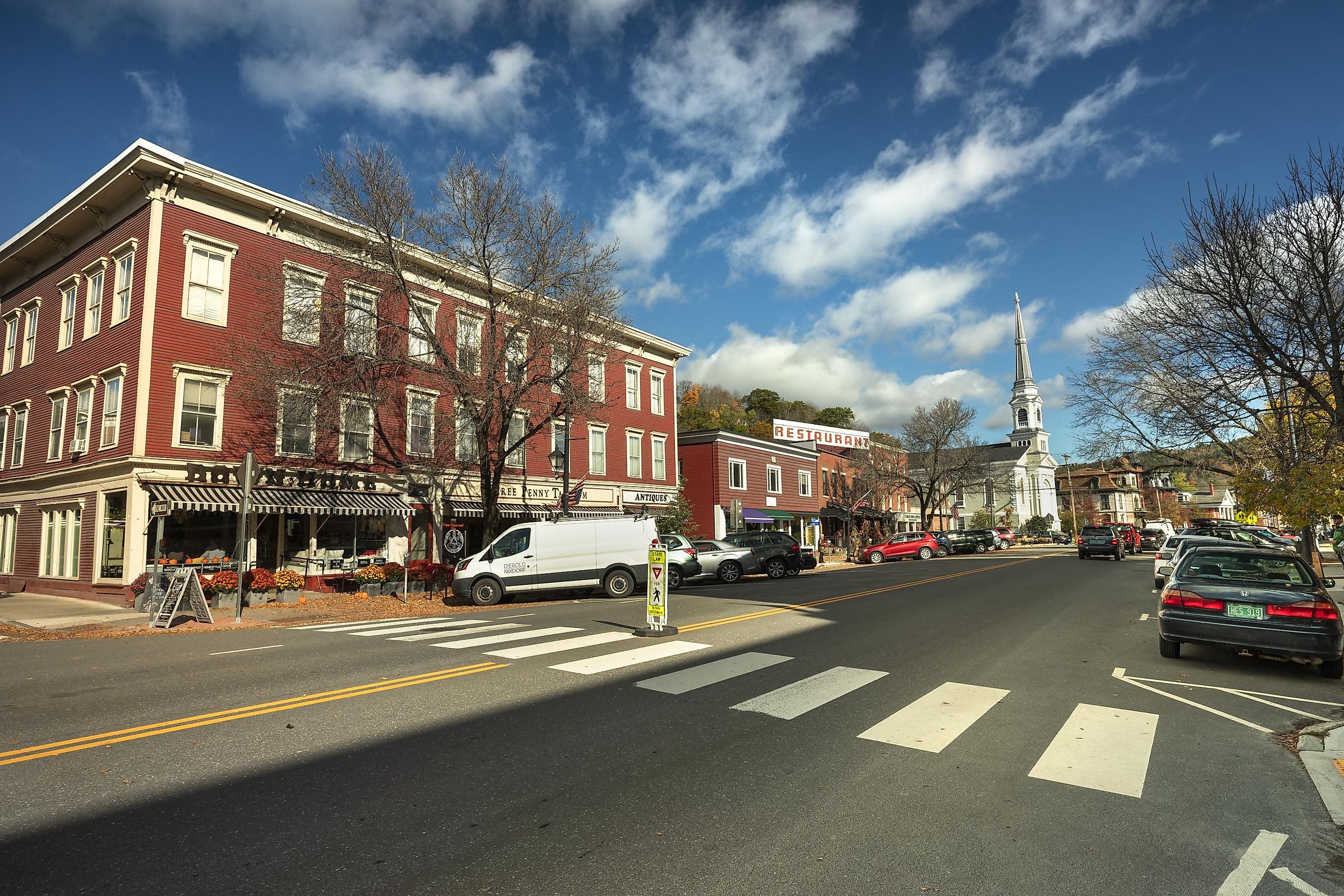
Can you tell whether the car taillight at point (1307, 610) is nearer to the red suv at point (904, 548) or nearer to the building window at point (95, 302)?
the building window at point (95, 302)

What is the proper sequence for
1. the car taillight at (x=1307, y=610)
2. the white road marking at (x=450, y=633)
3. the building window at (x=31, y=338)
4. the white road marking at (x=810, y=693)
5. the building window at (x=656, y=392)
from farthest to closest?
the building window at (x=656, y=392)
the building window at (x=31, y=338)
the white road marking at (x=450, y=633)
the car taillight at (x=1307, y=610)
the white road marking at (x=810, y=693)

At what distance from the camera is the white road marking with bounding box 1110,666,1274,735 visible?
6469mm

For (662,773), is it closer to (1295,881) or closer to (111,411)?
(1295,881)

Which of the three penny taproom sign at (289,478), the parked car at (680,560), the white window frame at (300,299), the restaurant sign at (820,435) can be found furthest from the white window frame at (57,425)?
the restaurant sign at (820,435)

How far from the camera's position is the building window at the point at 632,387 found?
3478 cm

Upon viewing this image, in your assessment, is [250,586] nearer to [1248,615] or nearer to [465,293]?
[465,293]

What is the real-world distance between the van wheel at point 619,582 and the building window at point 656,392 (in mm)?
19141

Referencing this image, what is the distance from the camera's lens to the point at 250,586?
17.7 meters

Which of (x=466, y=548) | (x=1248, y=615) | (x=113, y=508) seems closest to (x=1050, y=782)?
(x=1248, y=615)

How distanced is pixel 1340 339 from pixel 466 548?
84.8ft

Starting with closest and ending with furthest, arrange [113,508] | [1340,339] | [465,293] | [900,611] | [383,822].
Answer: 1. [383,822]
2. [1340,339]
3. [900,611]
4. [113,508]
5. [465,293]

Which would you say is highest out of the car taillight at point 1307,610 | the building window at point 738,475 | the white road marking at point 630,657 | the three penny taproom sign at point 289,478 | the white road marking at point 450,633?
the building window at point 738,475

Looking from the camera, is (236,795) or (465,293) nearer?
(236,795)

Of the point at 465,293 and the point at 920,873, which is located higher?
the point at 465,293
